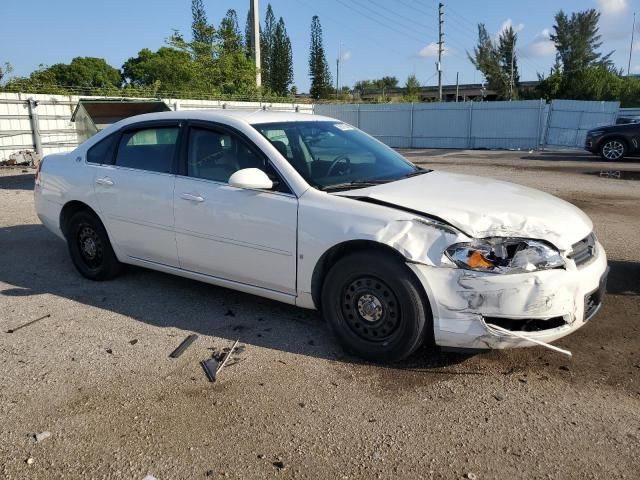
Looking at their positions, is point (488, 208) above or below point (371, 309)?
above

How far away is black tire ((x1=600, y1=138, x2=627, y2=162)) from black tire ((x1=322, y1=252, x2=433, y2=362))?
618 inches

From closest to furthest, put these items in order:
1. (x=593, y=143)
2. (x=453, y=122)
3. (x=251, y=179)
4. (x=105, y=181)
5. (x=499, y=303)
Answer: (x=499, y=303) < (x=251, y=179) < (x=105, y=181) < (x=593, y=143) < (x=453, y=122)

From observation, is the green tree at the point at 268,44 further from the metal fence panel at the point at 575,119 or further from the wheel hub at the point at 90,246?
the wheel hub at the point at 90,246

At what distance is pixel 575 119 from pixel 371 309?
22579 mm

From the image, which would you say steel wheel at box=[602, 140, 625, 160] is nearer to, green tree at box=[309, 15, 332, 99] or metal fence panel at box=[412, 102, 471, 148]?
metal fence panel at box=[412, 102, 471, 148]

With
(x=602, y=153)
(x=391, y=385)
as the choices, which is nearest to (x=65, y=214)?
(x=391, y=385)

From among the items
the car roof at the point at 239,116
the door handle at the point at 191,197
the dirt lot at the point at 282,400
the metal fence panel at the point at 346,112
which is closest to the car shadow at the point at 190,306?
the dirt lot at the point at 282,400

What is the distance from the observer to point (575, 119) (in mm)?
22906

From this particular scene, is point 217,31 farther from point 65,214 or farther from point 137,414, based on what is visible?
point 137,414

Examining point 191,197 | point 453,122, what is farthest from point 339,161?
point 453,122

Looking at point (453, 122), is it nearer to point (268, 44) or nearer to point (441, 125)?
point (441, 125)

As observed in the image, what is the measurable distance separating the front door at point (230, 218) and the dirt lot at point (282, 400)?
1.53ft

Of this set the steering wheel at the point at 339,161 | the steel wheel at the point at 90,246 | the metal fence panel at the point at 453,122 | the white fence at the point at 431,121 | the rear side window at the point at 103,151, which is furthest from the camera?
the metal fence panel at the point at 453,122

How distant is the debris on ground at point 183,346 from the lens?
3855 mm
